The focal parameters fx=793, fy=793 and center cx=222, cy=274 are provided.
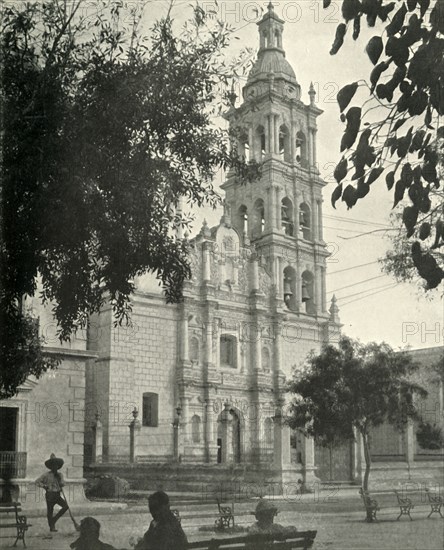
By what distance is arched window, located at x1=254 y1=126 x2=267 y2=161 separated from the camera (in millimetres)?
33312

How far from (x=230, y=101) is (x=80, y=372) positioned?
797 centimetres

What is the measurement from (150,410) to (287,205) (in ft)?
35.1

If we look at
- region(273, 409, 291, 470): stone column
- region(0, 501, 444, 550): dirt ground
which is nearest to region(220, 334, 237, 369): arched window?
region(273, 409, 291, 470): stone column

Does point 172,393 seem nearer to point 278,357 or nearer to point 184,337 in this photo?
point 184,337

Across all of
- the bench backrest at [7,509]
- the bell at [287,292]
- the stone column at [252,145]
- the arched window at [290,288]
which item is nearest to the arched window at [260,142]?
the stone column at [252,145]

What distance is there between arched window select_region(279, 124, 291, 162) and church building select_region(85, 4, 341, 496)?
2.4 inches

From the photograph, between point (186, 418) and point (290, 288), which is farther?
point (290, 288)

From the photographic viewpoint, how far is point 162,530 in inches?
246

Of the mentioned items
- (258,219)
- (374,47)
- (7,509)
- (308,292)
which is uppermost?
(258,219)

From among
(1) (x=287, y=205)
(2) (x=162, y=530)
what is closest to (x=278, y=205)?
(1) (x=287, y=205)

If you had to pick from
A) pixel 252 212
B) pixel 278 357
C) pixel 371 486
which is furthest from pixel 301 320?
pixel 371 486

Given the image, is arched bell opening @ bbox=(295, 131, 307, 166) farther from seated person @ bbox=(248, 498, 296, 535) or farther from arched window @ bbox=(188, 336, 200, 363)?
seated person @ bbox=(248, 498, 296, 535)

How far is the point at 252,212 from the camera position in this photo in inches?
1366

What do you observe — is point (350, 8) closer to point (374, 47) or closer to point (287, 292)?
point (374, 47)
